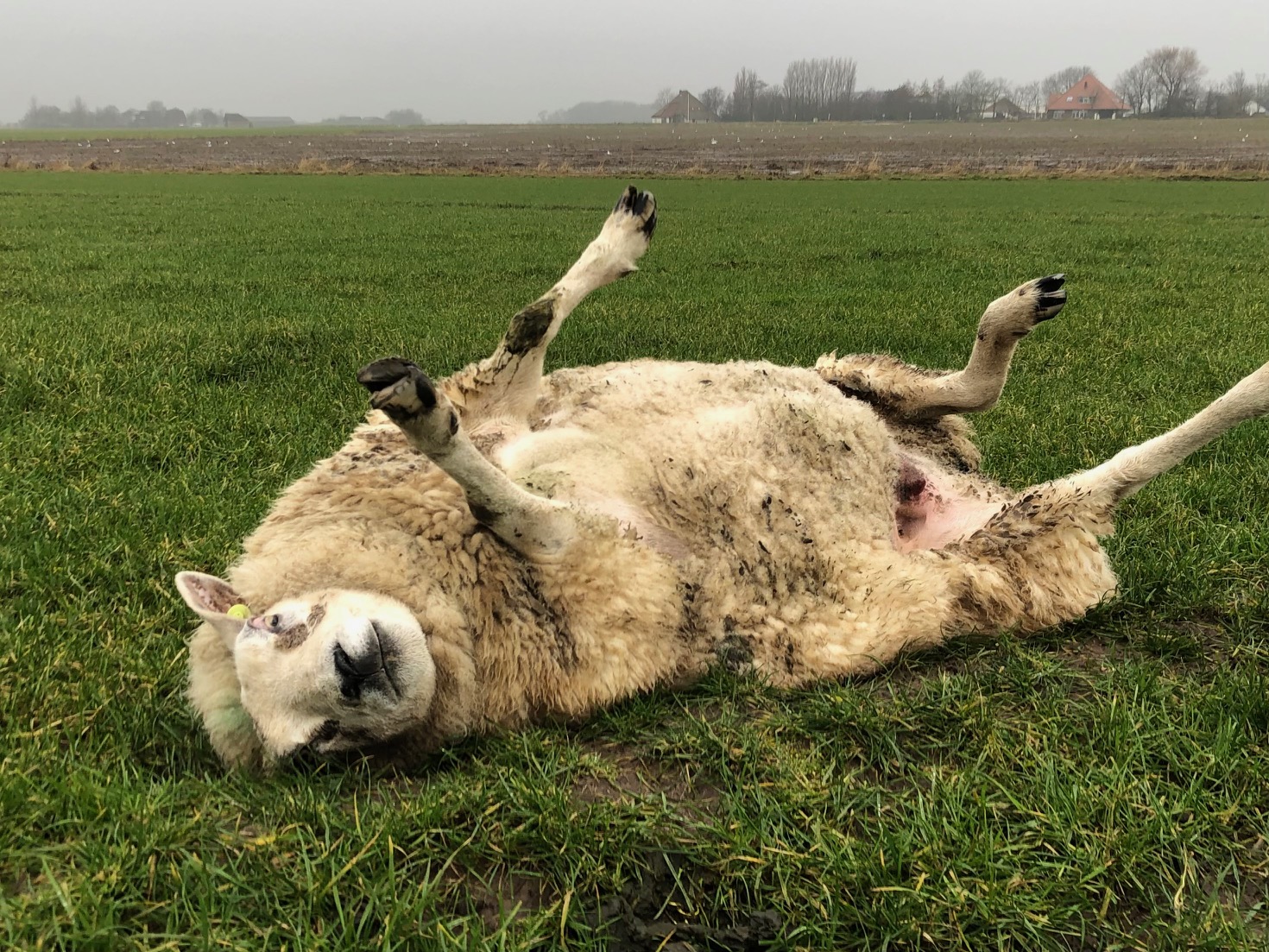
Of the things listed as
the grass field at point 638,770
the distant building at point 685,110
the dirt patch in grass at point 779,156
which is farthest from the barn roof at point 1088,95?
the grass field at point 638,770

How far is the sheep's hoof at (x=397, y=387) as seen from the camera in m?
2.29

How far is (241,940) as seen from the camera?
164cm

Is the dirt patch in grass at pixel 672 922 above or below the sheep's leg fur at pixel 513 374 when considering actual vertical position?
below

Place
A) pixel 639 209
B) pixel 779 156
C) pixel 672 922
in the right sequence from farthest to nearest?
1. pixel 779 156
2. pixel 639 209
3. pixel 672 922

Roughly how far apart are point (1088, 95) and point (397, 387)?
520 feet

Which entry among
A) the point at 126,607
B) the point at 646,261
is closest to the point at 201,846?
the point at 126,607

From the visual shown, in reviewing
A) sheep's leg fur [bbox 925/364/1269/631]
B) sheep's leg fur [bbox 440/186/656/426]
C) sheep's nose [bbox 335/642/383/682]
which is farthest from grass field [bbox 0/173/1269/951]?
sheep's leg fur [bbox 440/186/656/426]

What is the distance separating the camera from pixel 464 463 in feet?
8.46

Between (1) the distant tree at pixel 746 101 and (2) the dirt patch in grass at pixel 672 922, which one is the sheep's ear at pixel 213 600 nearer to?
(2) the dirt patch in grass at pixel 672 922

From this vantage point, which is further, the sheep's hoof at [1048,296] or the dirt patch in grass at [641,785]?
the sheep's hoof at [1048,296]

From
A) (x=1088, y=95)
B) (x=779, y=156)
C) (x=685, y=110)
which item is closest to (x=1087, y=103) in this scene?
(x=1088, y=95)

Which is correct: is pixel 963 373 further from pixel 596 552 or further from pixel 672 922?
pixel 672 922

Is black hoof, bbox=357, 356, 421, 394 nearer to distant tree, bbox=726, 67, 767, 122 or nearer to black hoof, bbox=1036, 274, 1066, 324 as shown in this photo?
black hoof, bbox=1036, 274, 1066, 324

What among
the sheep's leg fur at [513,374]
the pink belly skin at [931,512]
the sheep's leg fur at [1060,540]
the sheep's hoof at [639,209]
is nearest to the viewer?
the sheep's leg fur at [1060,540]
